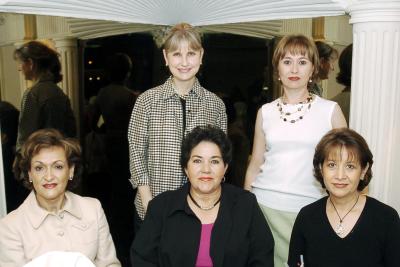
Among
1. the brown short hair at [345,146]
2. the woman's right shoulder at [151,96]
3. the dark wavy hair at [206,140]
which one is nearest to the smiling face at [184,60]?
the woman's right shoulder at [151,96]

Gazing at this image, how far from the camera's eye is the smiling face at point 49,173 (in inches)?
77.0

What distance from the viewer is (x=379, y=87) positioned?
2189 millimetres

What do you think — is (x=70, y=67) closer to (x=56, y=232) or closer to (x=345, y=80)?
(x=56, y=232)

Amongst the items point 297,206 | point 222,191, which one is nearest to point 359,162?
point 297,206

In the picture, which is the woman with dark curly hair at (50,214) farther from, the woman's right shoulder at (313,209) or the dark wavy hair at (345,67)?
Result: the dark wavy hair at (345,67)

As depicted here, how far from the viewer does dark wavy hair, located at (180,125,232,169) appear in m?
2.01

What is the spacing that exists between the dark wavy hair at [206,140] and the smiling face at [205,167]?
15mm

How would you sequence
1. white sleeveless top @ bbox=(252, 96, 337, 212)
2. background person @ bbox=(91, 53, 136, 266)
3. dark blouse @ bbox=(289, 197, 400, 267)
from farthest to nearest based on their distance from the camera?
background person @ bbox=(91, 53, 136, 266)
white sleeveless top @ bbox=(252, 96, 337, 212)
dark blouse @ bbox=(289, 197, 400, 267)

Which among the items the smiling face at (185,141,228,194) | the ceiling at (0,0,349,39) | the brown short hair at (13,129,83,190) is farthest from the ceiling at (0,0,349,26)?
the smiling face at (185,141,228,194)

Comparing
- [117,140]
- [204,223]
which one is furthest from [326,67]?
[117,140]

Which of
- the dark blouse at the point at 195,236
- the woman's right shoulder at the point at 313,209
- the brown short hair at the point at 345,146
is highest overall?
the brown short hair at the point at 345,146

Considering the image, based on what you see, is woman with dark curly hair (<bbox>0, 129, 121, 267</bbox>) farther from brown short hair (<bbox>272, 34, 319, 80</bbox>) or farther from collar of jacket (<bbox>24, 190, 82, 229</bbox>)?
brown short hair (<bbox>272, 34, 319, 80</bbox>)

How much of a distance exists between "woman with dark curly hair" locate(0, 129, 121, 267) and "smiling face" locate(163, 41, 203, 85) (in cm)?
57

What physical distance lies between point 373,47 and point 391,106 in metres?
0.28
